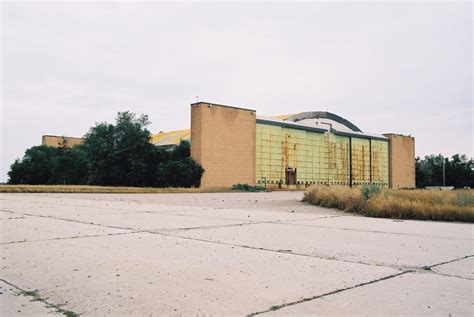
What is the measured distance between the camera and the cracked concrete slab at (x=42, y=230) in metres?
6.95

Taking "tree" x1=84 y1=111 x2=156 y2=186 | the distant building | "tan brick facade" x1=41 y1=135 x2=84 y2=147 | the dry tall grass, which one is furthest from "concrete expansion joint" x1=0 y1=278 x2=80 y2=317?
"tan brick facade" x1=41 y1=135 x2=84 y2=147

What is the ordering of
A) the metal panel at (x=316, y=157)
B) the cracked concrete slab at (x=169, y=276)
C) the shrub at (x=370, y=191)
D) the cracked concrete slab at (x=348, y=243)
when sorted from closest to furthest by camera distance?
the cracked concrete slab at (x=169, y=276) < the cracked concrete slab at (x=348, y=243) < the shrub at (x=370, y=191) < the metal panel at (x=316, y=157)

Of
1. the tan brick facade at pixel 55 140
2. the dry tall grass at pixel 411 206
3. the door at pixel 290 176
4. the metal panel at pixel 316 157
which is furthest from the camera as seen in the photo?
the tan brick facade at pixel 55 140

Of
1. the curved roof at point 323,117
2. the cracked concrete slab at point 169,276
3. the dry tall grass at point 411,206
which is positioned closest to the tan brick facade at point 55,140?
the curved roof at point 323,117

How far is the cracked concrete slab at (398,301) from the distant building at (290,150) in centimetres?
3919

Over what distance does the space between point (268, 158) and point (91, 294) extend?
46.5 m

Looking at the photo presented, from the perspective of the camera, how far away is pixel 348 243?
→ 654 cm

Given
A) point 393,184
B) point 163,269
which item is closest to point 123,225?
point 163,269

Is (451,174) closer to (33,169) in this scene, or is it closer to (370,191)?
(33,169)

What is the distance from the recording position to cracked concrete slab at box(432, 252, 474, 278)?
4.47 metres

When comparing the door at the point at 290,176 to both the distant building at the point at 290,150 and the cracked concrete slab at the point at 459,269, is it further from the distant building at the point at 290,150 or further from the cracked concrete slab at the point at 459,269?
the cracked concrete slab at the point at 459,269

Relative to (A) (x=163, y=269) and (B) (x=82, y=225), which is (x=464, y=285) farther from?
(B) (x=82, y=225)

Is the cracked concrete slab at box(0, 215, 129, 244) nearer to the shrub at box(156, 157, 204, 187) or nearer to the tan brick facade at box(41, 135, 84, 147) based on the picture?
the shrub at box(156, 157, 204, 187)

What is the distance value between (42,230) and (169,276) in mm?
4449
